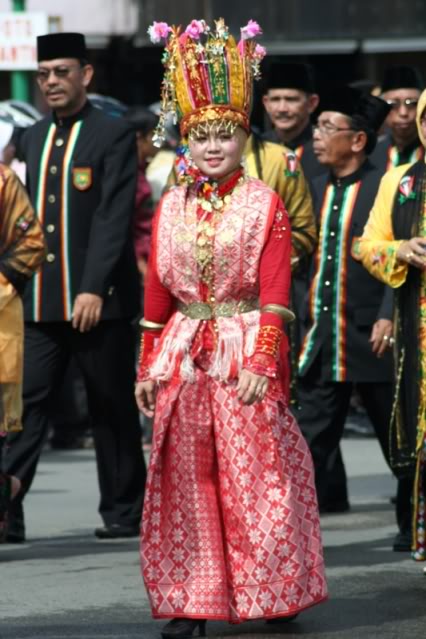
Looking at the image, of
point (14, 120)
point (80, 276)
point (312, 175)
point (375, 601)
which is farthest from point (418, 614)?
point (14, 120)

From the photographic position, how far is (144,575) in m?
A: 7.69

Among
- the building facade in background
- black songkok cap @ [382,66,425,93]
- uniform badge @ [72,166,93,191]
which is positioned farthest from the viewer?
the building facade in background

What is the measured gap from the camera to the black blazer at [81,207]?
10.0m

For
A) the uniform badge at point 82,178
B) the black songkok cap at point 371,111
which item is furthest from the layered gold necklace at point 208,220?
the black songkok cap at point 371,111

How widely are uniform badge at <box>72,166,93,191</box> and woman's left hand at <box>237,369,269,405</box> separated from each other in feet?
9.21

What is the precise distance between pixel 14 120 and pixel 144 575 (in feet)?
20.8

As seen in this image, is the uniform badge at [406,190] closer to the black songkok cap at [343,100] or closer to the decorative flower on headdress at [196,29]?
the decorative flower on headdress at [196,29]

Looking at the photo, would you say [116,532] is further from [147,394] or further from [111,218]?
[147,394]

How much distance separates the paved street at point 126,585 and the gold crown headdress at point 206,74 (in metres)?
1.78

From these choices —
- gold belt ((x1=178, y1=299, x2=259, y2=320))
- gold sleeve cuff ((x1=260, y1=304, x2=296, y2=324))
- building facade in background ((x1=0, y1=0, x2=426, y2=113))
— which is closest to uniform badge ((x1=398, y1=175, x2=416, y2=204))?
gold belt ((x1=178, y1=299, x2=259, y2=320))

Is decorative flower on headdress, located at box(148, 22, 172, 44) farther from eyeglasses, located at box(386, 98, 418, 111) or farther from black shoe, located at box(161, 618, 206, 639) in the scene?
eyeglasses, located at box(386, 98, 418, 111)

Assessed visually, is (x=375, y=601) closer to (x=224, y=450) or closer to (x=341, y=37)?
(x=224, y=450)

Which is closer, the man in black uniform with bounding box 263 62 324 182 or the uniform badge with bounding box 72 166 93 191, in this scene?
the uniform badge with bounding box 72 166 93 191

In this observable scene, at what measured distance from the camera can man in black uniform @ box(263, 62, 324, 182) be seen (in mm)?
11586
